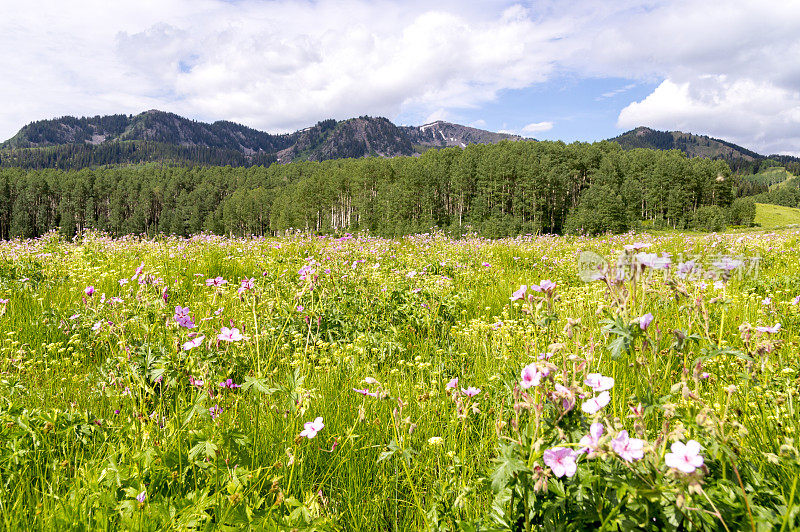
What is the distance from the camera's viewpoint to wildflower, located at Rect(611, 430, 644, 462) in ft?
3.59

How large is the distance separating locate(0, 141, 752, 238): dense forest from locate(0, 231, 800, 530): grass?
2298 inches

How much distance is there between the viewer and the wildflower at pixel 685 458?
98 cm

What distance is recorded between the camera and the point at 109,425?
231cm

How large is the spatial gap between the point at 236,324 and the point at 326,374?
174 cm

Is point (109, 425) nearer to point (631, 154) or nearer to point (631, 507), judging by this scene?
point (631, 507)

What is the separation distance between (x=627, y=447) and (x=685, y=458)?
143 mm

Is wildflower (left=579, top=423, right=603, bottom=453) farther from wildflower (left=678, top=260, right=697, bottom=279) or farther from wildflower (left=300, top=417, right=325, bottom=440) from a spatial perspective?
wildflower (left=678, top=260, right=697, bottom=279)

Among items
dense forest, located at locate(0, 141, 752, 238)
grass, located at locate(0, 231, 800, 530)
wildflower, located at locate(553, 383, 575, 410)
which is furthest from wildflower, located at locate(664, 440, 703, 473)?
dense forest, located at locate(0, 141, 752, 238)

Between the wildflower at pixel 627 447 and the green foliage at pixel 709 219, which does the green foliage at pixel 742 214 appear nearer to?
the green foliage at pixel 709 219

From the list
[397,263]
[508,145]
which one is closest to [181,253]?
[397,263]

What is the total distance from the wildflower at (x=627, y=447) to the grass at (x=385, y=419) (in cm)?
6

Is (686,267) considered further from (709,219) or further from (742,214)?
(742,214)

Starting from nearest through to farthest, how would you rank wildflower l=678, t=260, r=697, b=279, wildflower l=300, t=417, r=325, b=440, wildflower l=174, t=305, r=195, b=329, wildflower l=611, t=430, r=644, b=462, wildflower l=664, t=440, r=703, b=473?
1. wildflower l=664, t=440, r=703, b=473
2. wildflower l=611, t=430, r=644, b=462
3. wildflower l=300, t=417, r=325, b=440
4. wildflower l=678, t=260, r=697, b=279
5. wildflower l=174, t=305, r=195, b=329

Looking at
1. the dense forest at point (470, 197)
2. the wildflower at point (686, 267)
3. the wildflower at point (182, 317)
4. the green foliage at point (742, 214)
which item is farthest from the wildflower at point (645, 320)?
the green foliage at point (742, 214)
